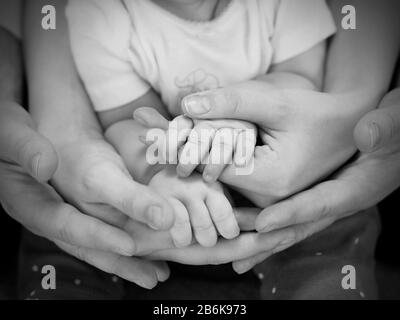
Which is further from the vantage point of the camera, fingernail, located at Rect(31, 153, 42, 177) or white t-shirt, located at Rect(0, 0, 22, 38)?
white t-shirt, located at Rect(0, 0, 22, 38)

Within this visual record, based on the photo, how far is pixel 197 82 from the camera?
0.59m

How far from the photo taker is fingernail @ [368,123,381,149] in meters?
0.50

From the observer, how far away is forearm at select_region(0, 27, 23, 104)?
60 centimetres

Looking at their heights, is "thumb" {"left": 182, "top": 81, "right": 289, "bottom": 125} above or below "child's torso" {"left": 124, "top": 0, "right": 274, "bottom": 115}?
below

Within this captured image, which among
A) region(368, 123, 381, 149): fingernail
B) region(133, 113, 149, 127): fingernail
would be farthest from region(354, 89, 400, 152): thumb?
region(133, 113, 149, 127): fingernail

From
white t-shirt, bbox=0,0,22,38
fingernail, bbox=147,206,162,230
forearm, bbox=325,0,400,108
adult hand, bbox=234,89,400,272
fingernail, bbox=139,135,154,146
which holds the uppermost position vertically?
white t-shirt, bbox=0,0,22,38

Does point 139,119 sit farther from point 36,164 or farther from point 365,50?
point 365,50

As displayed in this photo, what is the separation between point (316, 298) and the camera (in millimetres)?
552

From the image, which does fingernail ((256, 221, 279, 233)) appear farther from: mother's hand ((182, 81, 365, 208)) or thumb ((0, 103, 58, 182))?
thumb ((0, 103, 58, 182))

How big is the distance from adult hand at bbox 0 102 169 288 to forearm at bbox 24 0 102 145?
0.03 metres

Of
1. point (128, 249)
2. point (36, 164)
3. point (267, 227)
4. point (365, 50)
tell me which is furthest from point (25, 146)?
point (365, 50)

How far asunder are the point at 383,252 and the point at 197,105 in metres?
0.30

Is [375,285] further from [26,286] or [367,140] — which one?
[26,286]

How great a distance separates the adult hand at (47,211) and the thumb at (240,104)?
0.14 m
